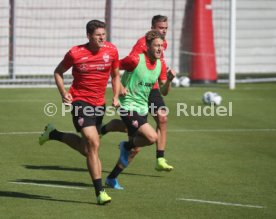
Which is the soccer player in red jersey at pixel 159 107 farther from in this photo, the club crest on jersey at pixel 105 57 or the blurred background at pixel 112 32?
the blurred background at pixel 112 32

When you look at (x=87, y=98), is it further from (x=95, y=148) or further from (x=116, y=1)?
(x=116, y=1)

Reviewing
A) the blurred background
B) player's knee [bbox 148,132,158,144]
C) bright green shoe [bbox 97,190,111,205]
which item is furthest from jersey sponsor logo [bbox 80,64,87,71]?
the blurred background

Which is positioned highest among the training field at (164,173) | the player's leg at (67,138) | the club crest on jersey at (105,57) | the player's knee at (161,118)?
the club crest on jersey at (105,57)

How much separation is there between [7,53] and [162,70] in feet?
42.2

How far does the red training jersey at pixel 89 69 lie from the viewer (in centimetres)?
1062

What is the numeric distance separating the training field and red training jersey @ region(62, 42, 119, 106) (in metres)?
1.15

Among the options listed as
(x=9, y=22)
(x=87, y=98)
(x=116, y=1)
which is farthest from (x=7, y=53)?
(x=87, y=98)

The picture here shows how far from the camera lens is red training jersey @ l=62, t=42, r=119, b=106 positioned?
10.6 metres

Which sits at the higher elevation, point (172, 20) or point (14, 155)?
point (172, 20)

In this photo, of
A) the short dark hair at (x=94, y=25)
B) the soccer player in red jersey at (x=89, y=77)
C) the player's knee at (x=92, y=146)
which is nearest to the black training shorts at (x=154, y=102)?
the soccer player in red jersey at (x=89, y=77)

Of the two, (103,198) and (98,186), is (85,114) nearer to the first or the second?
(98,186)

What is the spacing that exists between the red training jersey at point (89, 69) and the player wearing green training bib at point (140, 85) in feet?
3.17

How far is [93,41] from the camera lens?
34.7 ft

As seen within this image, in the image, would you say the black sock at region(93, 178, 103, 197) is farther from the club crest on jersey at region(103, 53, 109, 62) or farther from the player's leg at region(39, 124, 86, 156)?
the club crest on jersey at region(103, 53, 109, 62)
